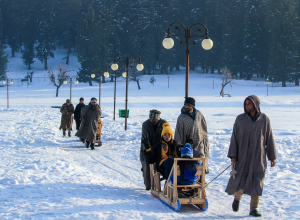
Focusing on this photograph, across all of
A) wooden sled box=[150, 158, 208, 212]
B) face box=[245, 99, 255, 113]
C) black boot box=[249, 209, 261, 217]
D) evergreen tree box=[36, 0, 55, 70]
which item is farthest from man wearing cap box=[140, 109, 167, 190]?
evergreen tree box=[36, 0, 55, 70]

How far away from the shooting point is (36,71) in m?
81.6

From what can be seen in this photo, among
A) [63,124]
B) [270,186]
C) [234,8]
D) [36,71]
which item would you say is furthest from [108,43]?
[270,186]

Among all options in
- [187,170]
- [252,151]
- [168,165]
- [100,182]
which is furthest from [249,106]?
[100,182]

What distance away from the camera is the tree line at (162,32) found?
219ft

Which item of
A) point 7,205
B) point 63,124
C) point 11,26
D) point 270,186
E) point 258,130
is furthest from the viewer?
point 11,26

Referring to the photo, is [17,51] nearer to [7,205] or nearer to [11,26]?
[11,26]

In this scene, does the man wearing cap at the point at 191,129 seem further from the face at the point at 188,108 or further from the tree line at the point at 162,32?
the tree line at the point at 162,32

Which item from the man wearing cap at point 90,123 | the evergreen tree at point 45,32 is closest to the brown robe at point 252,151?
the man wearing cap at point 90,123

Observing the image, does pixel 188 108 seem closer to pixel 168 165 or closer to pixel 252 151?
pixel 168 165

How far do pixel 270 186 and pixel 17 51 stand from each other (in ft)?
313

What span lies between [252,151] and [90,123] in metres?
7.56

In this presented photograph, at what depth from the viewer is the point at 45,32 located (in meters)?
87.9

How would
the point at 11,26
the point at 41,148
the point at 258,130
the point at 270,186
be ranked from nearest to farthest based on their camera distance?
the point at 258,130, the point at 270,186, the point at 41,148, the point at 11,26

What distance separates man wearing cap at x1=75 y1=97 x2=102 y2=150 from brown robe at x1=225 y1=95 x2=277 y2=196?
7266mm
